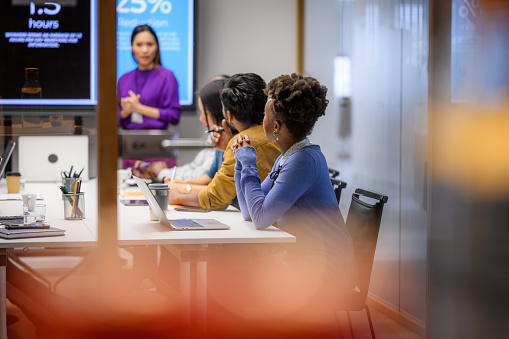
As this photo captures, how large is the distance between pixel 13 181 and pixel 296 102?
65.3 inches

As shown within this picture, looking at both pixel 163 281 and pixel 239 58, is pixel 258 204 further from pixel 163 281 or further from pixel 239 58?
pixel 239 58

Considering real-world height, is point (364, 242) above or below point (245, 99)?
below

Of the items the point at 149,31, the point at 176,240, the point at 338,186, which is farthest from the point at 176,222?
the point at 149,31

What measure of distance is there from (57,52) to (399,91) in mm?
1786

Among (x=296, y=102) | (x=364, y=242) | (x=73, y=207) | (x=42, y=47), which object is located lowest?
(x=364, y=242)

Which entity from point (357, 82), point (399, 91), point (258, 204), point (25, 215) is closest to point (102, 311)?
point (25, 215)

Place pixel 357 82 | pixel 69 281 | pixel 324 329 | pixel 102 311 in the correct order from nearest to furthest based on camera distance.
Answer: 1. pixel 102 311
2. pixel 324 329
3. pixel 69 281
4. pixel 357 82

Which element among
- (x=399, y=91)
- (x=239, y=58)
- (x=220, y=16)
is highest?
(x=220, y=16)

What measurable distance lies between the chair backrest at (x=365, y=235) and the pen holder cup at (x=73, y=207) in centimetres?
110

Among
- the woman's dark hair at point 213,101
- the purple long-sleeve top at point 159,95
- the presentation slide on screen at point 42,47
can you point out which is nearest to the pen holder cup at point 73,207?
the presentation slide on screen at point 42,47

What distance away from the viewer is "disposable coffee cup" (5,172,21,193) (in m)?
3.26

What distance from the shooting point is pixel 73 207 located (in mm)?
2619

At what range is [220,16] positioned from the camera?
5531 mm

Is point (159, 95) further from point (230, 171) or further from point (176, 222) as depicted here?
point (176, 222)
